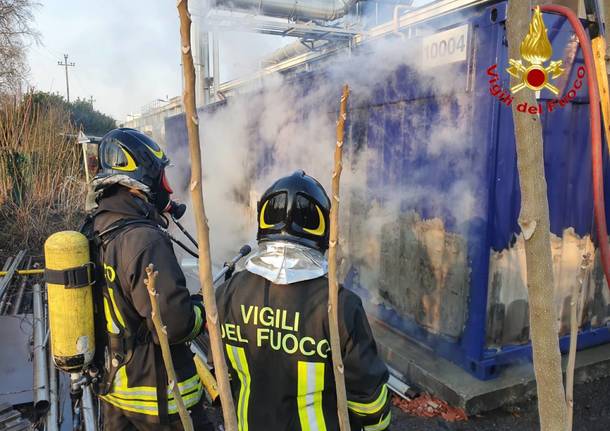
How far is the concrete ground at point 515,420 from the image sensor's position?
10.2ft

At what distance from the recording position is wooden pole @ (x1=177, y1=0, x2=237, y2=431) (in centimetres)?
61

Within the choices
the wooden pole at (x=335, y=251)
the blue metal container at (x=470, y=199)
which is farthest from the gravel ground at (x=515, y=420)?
the wooden pole at (x=335, y=251)

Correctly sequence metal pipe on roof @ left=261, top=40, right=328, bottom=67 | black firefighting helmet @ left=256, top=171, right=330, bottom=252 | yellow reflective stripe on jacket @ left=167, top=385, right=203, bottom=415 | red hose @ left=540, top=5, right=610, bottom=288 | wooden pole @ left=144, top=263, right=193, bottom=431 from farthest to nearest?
metal pipe on roof @ left=261, top=40, right=328, bottom=67
red hose @ left=540, top=5, right=610, bottom=288
yellow reflective stripe on jacket @ left=167, top=385, right=203, bottom=415
black firefighting helmet @ left=256, top=171, right=330, bottom=252
wooden pole @ left=144, top=263, right=193, bottom=431

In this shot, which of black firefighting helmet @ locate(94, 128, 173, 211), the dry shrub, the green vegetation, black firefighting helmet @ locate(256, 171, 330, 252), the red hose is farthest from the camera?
the green vegetation

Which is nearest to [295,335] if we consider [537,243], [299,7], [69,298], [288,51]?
[537,243]

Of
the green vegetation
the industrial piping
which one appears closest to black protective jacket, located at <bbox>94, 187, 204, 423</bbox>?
the industrial piping

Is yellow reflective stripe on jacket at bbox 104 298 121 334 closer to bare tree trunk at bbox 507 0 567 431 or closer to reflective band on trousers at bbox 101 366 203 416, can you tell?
reflective band on trousers at bbox 101 366 203 416

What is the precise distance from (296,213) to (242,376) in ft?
2.12

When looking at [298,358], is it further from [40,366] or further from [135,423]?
[40,366]

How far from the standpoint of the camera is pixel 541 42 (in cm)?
70

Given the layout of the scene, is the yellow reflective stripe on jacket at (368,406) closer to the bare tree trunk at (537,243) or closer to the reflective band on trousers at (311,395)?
the reflective band on trousers at (311,395)

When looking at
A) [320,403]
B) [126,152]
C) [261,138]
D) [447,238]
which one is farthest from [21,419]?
[261,138]

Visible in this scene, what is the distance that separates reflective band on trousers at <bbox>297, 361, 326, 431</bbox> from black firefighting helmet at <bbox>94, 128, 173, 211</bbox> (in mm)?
1341

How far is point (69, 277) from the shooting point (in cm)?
201
